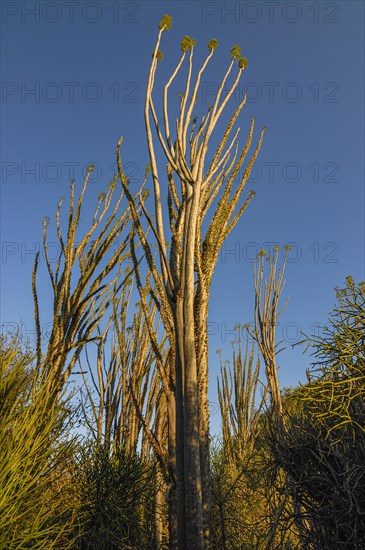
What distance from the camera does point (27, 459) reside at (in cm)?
440

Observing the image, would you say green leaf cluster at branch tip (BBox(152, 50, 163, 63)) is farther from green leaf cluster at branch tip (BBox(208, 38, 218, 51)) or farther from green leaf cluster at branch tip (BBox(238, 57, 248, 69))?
green leaf cluster at branch tip (BBox(238, 57, 248, 69))

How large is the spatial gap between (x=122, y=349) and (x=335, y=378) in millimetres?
7323

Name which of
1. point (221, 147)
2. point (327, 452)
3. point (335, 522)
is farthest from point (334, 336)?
point (221, 147)

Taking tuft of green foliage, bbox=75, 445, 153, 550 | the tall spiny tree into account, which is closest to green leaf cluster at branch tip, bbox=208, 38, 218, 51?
the tall spiny tree

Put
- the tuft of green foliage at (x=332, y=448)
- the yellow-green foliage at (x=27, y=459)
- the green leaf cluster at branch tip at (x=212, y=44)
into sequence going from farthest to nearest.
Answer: the green leaf cluster at branch tip at (x=212, y=44) < the yellow-green foliage at (x=27, y=459) < the tuft of green foliage at (x=332, y=448)

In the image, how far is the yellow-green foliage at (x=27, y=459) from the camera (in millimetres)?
4152

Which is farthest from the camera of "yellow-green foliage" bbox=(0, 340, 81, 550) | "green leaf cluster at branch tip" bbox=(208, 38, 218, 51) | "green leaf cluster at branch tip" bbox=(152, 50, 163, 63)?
"green leaf cluster at branch tip" bbox=(208, 38, 218, 51)

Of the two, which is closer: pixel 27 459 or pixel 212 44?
pixel 27 459

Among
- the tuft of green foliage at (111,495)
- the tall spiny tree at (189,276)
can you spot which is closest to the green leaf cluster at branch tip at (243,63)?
the tall spiny tree at (189,276)

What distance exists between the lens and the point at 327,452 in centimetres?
335

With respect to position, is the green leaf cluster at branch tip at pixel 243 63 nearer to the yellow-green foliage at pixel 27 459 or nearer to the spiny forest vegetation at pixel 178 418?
the spiny forest vegetation at pixel 178 418

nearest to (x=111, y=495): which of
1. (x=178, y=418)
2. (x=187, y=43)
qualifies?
(x=178, y=418)

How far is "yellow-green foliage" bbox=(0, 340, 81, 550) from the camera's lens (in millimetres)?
4152

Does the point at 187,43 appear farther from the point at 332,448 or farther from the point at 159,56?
the point at 332,448
